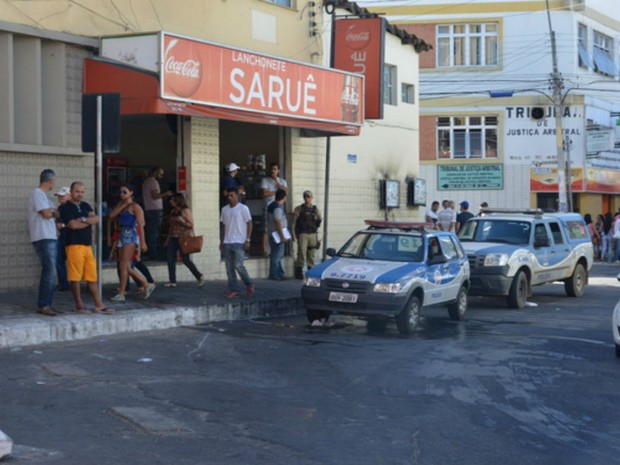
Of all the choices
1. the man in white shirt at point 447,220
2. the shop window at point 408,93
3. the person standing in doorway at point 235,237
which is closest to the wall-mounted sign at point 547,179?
the man in white shirt at point 447,220

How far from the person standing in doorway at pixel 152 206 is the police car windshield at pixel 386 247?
478 centimetres

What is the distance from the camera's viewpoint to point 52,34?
15.5 metres

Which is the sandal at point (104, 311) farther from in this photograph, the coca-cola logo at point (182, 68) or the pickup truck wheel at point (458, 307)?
the pickup truck wheel at point (458, 307)

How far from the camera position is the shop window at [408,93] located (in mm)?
26492

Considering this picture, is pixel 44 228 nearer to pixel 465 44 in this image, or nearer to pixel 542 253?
pixel 542 253

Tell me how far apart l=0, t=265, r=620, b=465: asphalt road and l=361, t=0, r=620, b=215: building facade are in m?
27.0

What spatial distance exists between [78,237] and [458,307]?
6.41 meters

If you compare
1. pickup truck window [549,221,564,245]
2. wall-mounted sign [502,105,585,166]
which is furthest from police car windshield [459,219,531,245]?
wall-mounted sign [502,105,585,166]

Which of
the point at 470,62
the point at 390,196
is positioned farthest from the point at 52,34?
the point at 470,62

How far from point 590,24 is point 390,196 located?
2113 cm

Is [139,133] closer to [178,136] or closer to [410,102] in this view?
[178,136]

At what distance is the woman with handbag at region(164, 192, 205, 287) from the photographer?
16.7m

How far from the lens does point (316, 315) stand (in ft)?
48.8

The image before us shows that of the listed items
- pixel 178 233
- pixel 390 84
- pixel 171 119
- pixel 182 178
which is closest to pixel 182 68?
pixel 178 233
